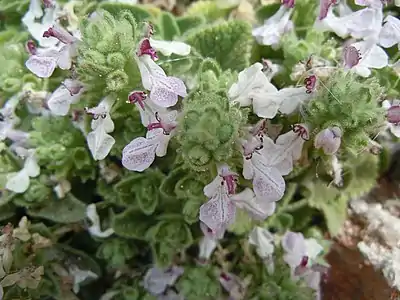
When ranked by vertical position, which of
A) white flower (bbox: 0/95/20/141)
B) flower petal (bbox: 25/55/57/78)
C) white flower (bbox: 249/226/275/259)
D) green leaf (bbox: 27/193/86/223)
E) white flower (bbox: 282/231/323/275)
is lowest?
white flower (bbox: 282/231/323/275)

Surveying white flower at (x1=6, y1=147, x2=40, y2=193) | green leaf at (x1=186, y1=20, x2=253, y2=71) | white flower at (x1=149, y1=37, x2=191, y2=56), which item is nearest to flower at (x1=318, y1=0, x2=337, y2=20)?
green leaf at (x1=186, y1=20, x2=253, y2=71)

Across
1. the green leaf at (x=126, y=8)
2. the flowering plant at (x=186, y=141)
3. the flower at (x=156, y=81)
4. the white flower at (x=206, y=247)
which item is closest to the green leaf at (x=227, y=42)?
Answer: the flowering plant at (x=186, y=141)

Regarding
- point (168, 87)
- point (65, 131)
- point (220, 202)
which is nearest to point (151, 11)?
point (65, 131)

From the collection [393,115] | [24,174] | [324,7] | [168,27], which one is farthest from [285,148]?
[24,174]

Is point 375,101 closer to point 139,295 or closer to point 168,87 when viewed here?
point 168,87

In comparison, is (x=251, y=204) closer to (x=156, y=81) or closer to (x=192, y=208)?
(x=192, y=208)

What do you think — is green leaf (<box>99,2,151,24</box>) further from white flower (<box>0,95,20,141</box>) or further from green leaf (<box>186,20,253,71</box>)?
white flower (<box>0,95,20,141</box>)
